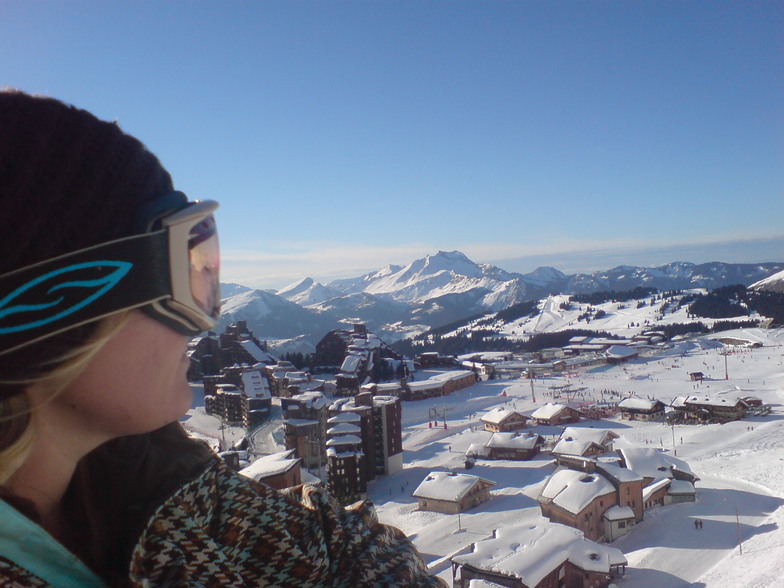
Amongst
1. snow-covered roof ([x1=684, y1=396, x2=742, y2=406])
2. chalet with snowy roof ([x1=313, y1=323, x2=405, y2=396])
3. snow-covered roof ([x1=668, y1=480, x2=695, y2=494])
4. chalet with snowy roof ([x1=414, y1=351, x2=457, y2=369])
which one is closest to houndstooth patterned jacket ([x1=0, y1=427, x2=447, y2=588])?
Answer: snow-covered roof ([x1=668, y1=480, x2=695, y2=494])

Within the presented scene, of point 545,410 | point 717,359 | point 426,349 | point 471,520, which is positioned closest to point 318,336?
point 426,349

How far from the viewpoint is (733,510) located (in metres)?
12.7

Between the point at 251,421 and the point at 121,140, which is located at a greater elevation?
the point at 121,140

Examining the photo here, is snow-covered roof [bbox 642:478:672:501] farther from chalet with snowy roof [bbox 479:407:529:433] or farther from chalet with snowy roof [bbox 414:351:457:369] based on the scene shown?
chalet with snowy roof [bbox 414:351:457:369]

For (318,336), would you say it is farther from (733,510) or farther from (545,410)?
(733,510)

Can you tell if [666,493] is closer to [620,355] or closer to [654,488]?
[654,488]

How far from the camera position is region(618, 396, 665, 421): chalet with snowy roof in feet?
79.5

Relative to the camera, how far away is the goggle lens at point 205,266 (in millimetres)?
748

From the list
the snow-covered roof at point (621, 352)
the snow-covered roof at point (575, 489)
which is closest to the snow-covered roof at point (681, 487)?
the snow-covered roof at point (575, 489)

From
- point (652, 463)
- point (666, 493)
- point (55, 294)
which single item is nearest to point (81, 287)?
point (55, 294)

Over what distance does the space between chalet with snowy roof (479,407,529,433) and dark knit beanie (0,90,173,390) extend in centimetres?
2363

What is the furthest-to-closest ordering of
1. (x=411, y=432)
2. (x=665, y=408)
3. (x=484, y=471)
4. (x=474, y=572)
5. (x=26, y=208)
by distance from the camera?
1. (x=665, y=408)
2. (x=411, y=432)
3. (x=484, y=471)
4. (x=474, y=572)
5. (x=26, y=208)

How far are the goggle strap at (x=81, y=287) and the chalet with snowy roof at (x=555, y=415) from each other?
2518 centimetres

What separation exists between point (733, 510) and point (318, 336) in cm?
10918
